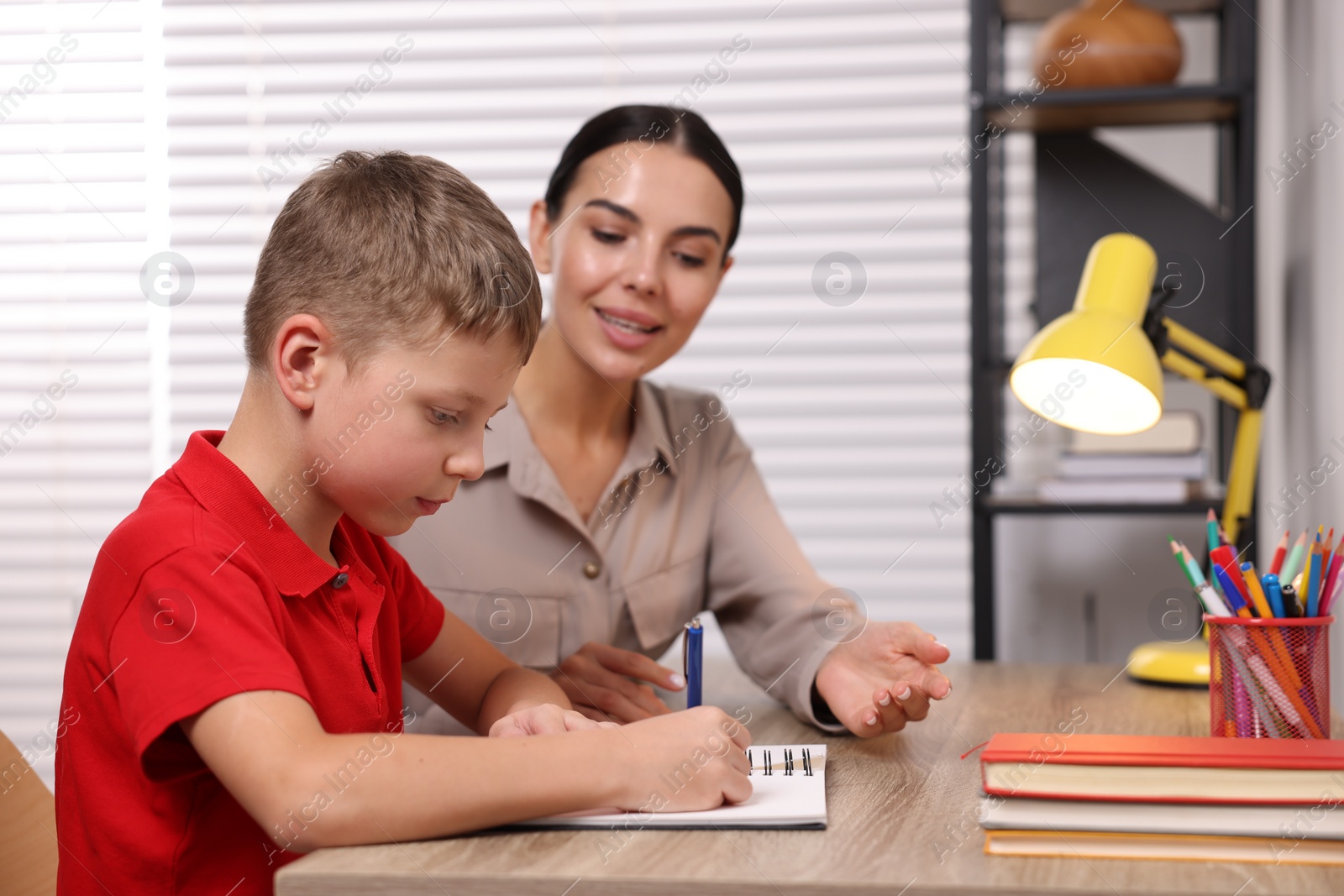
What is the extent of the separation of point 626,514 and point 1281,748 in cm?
78

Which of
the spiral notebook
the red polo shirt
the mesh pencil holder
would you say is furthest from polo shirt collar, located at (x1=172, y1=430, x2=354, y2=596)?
the mesh pencil holder

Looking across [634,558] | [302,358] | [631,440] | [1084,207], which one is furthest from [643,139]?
[1084,207]

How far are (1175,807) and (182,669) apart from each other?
0.64 meters

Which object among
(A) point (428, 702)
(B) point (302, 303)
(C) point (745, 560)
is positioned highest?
(B) point (302, 303)

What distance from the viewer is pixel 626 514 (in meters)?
1.36

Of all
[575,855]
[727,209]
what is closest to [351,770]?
[575,855]

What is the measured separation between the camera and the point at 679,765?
76 centimetres

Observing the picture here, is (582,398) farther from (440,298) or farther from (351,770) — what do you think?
(351,770)

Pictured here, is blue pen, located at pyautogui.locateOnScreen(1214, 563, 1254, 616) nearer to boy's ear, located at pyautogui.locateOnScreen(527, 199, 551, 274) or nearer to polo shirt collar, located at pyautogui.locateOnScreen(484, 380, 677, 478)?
polo shirt collar, located at pyautogui.locateOnScreen(484, 380, 677, 478)

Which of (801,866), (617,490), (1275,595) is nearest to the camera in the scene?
(801,866)

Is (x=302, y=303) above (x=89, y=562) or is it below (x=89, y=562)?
above

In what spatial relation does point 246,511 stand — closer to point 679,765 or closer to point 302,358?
point 302,358

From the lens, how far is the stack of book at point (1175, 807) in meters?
0.70

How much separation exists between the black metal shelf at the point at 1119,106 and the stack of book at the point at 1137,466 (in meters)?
0.46
